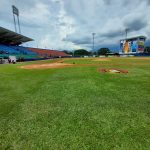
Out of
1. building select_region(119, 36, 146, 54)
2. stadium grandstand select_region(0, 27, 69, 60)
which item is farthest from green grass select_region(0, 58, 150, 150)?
building select_region(119, 36, 146, 54)

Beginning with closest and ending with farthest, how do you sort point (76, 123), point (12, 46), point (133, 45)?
point (76, 123) < point (12, 46) < point (133, 45)

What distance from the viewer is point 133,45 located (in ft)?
371

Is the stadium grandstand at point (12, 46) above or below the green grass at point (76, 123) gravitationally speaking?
above

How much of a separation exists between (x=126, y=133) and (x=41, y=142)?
1.84m

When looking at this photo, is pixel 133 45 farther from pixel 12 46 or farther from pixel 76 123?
pixel 76 123

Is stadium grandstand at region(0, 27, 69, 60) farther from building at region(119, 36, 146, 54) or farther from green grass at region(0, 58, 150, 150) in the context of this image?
building at region(119, 36, 146, 54)

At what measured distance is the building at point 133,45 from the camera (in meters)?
110

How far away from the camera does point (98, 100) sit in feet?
21.6

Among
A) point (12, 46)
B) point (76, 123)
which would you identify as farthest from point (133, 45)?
point (76, 123)

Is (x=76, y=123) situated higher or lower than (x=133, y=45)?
lower

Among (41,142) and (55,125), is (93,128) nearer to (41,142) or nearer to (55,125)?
(55,125)

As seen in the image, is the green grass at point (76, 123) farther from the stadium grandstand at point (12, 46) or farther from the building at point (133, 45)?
the building at point (133, 45)

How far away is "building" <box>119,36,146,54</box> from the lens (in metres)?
110

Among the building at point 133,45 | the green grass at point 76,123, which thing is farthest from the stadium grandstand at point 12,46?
the building at point 133,45
